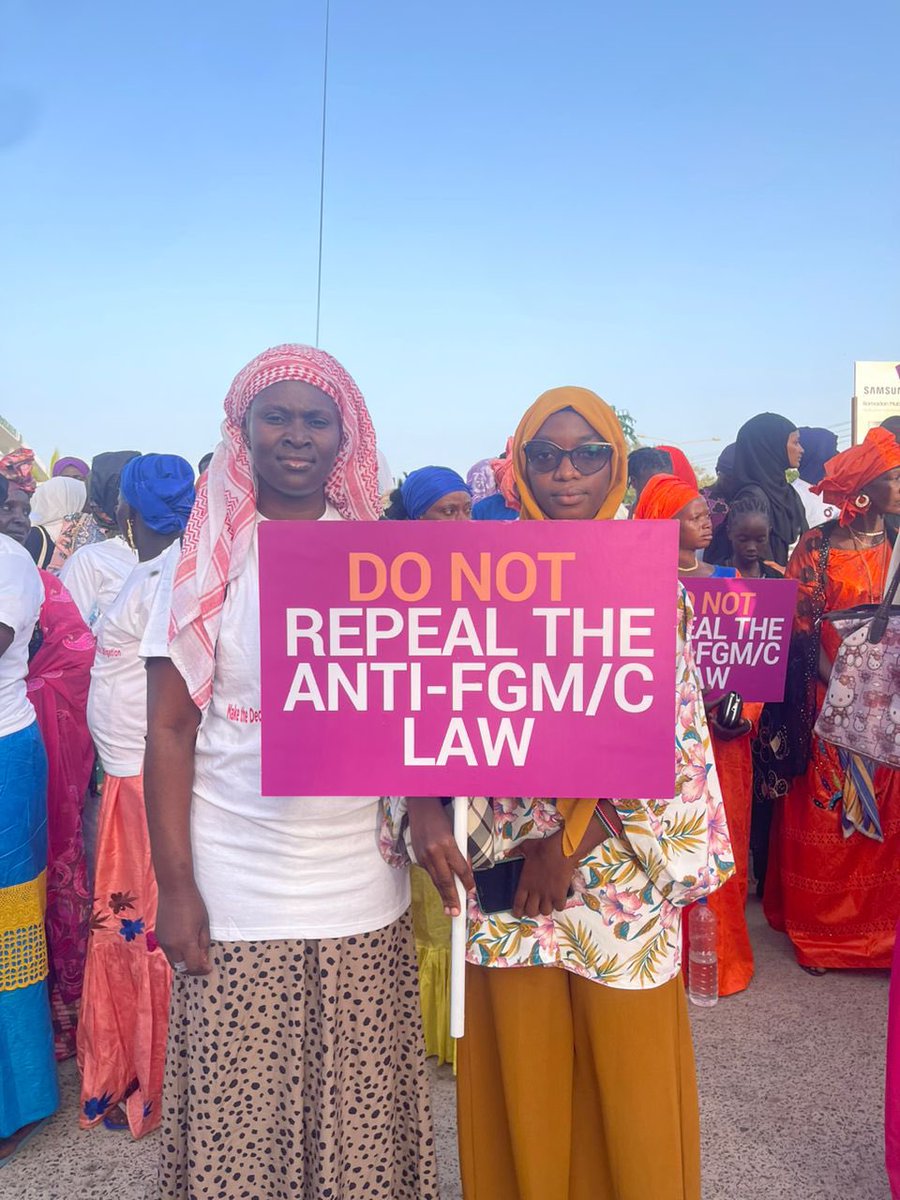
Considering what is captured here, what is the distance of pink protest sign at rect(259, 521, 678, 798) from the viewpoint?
159 cm

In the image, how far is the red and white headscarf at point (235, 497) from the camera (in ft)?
5.84

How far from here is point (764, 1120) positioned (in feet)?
9.19

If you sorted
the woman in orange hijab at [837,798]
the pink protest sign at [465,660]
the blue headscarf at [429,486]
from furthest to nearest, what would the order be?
the blue headscarf at [429,486], the woman in orange hijab at [837,798], the pink protest sign at [465,660]

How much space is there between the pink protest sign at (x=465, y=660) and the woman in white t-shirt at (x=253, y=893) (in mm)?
233

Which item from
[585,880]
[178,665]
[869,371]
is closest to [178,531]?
[178,665]

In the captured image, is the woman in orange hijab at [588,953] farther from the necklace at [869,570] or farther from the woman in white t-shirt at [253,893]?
the necklace at [869,570]

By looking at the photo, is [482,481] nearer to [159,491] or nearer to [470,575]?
[159,491]

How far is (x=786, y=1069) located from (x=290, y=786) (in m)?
2.40

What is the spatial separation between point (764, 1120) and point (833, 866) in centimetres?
134

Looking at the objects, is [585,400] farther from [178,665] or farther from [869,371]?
[869,371]

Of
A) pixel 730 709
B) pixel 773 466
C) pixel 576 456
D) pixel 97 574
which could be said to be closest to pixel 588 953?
pixel 576 456

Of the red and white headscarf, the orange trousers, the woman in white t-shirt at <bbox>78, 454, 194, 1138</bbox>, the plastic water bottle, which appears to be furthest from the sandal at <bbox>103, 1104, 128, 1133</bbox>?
the plastic water bottle

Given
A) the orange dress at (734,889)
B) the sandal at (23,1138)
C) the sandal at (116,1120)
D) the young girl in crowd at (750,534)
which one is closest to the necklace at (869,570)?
the young girl in crowd at (750,534)

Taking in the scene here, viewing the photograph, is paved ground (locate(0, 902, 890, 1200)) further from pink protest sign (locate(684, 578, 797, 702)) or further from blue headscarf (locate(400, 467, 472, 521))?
blue headscarf (locate(400, 467, 472, 521))
